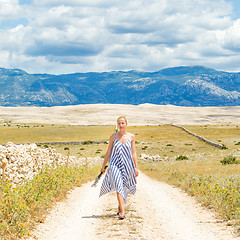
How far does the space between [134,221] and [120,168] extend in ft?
5.96

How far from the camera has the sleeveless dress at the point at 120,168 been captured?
35.7 ft

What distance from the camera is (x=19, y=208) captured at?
9.28 m

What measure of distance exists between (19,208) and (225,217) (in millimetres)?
7030

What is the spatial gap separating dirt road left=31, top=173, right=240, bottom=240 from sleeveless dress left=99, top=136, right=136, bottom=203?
1.19 metres

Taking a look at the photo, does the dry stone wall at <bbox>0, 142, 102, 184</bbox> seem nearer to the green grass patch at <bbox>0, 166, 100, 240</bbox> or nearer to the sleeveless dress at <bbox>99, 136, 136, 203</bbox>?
the green grass patch at <bbox>0, 166, 100, 240</bbox>

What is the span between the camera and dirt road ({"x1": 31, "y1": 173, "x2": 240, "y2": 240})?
9586mm

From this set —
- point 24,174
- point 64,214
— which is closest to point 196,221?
point 64,214

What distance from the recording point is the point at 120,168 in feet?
36.2

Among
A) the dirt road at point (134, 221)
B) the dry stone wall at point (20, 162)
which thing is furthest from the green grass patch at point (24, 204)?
the dry stone wall at point (20, 162)

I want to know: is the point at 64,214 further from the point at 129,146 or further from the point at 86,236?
the point at 129,146

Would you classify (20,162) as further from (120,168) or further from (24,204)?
(24,204)

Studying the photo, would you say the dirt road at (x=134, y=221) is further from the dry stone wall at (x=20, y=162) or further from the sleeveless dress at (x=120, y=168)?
the dry stone wall at (x=20, y=162)

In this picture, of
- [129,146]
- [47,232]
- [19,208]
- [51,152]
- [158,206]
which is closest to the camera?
[19,208]

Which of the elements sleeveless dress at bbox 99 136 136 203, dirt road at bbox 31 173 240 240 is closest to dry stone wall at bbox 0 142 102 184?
dirt road at bbox 31 173 240 240
